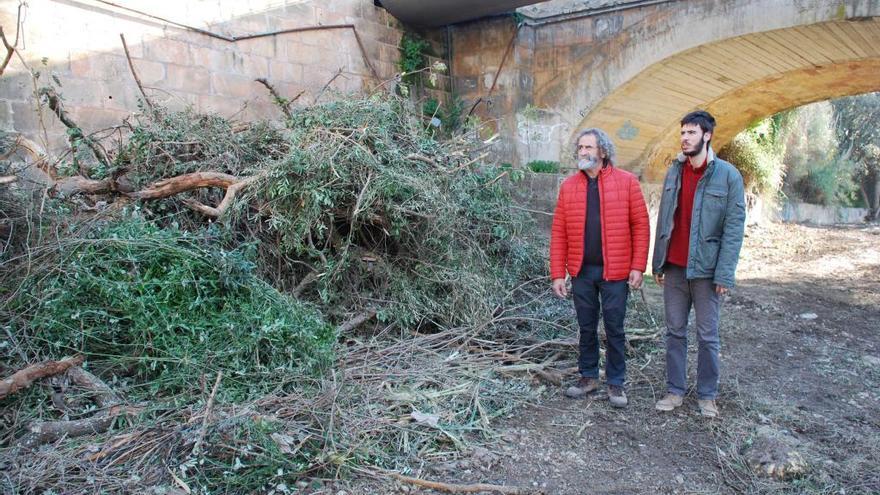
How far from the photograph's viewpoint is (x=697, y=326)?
11.8 ft

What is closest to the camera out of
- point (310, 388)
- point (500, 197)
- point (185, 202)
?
point (310, 388)

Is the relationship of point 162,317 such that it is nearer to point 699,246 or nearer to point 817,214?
point 699,246

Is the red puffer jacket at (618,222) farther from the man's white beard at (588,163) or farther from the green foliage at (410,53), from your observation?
the green foliage at (410,53)

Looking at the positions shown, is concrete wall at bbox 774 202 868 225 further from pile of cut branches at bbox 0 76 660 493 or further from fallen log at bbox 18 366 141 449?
fallen log at bbox 18 366 141 449

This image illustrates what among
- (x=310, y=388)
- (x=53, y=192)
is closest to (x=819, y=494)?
(x=310, y=388)

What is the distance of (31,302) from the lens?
3.38 meters

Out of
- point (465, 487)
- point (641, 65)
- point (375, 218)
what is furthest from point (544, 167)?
point (465, 487)

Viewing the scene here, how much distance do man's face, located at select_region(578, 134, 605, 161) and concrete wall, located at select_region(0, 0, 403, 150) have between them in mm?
3750

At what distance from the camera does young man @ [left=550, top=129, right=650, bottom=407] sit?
359 centimetres

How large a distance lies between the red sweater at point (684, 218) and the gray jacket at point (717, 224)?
0.29 feet

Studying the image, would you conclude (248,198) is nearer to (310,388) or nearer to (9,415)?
(310,388)

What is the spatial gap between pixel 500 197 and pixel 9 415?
404cm

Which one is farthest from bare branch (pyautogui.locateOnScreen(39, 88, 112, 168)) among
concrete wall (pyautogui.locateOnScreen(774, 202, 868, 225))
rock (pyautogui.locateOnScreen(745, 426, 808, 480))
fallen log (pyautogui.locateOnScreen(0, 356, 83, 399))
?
concrete wall (pyautogui.locateOnScreen(774, 202, 868, 225))

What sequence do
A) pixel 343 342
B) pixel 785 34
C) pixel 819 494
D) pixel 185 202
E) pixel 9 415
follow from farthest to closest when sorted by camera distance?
pixel 785 34
pixel 185 202
pixel 343 342
pixel 9 415
pixel 819 494
